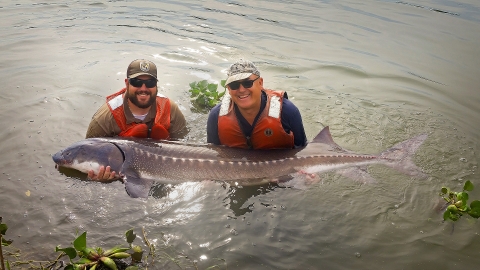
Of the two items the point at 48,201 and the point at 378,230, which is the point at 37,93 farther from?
the point at 378,230

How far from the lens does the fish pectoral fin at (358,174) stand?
4.99m

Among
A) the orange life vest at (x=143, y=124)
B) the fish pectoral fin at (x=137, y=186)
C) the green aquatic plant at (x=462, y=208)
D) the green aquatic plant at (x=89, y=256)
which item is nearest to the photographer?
the green aquatic plant at (x=89, y=256)

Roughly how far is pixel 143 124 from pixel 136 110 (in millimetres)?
279

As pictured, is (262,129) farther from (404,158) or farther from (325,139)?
(404,158)

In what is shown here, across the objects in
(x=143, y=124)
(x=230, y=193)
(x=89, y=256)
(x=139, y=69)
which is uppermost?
(x=139, y=69)

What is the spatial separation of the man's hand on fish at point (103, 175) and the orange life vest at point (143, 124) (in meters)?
0.67

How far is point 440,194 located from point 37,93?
6.91 meters

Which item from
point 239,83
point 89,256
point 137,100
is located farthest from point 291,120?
point 89,256

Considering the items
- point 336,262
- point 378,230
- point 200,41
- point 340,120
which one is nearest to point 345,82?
point 340,120

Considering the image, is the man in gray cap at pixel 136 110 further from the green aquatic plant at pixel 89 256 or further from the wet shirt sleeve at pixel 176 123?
the green aquatic plant at pixel 89 256

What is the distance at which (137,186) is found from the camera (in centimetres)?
471

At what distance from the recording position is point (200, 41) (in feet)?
36.7

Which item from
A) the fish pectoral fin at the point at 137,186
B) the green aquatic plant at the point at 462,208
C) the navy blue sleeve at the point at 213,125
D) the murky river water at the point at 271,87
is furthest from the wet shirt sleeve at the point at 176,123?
the green aquatic plant at the point at 462,208

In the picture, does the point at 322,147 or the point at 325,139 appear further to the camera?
the point at 325,139
